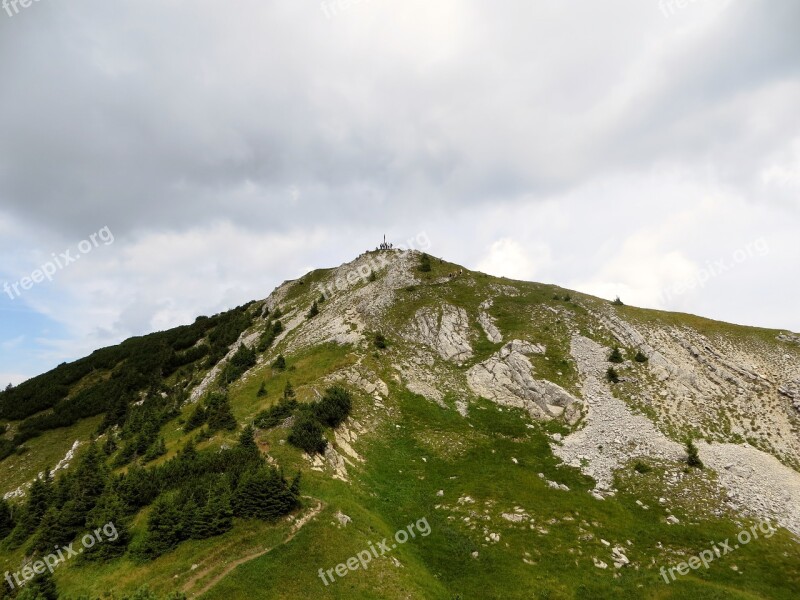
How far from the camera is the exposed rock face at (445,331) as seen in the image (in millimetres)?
61906

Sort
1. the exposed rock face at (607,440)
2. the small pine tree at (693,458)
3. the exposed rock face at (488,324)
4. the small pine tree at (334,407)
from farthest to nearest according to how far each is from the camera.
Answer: the exposed rock face at (488,324) → the small pine tree at (334,407) → the exposed rock face at (607,440) → the small pine tree at (693,458)

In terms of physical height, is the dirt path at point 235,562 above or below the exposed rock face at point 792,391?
above

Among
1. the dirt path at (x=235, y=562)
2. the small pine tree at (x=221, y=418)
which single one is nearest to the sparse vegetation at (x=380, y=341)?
the small pine tree at (x=221, y=418)

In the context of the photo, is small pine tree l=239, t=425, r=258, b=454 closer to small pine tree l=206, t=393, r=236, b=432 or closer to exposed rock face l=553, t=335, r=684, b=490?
small pine tree l=206, t=393, r=236, b=432

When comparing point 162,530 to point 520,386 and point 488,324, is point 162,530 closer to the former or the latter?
point 520,386

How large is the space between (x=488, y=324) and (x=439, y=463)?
3040 centimetres

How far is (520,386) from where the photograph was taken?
5294 centimetres

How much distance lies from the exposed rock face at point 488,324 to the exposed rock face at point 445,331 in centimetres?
266

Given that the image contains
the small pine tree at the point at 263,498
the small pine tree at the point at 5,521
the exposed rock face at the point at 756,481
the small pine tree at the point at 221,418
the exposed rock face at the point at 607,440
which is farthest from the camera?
the small pine tree at the point at 221,418

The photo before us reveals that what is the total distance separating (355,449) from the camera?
41625mm

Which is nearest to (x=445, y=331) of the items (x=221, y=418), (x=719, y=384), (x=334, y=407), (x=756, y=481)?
(x=334, y=407)

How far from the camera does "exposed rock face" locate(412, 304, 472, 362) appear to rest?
61.9m

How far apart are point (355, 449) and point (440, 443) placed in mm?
9402

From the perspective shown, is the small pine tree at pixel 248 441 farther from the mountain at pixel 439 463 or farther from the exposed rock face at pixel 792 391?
the exposed rock face at pixel 792 391
